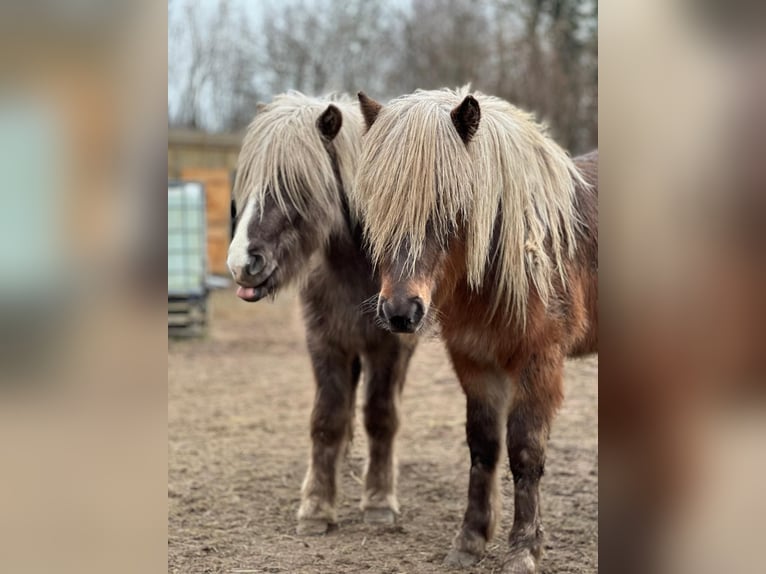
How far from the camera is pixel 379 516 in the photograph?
393cm

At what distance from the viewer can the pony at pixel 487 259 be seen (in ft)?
8.59

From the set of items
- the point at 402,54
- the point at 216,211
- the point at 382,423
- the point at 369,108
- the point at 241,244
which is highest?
the point at 402,54

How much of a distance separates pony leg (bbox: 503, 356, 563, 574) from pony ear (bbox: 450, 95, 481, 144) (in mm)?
894

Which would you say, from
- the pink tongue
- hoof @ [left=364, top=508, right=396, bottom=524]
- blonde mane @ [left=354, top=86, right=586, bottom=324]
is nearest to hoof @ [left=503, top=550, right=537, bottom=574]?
blonde mane @ [left=354, top=86, right=586, bottom=324]

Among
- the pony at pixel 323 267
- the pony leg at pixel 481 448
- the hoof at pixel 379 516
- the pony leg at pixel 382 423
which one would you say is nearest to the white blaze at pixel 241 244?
the pony at pixel 323 267

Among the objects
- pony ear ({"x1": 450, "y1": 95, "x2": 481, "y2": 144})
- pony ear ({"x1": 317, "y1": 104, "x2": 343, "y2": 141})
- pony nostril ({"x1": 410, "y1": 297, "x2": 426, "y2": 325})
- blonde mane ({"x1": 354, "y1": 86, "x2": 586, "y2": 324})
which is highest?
pony ear ({"x1": 317, "y1": 104, "x2": 343, "y2": 141})

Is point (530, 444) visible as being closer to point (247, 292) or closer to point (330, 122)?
point (247, 292)

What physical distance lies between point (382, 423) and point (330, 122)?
5.22ft

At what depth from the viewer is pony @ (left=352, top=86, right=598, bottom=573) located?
8.59ft

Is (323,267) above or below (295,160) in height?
below

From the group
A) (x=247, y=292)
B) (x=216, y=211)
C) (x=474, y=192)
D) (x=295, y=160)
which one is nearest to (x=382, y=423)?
(x=247, y=292)

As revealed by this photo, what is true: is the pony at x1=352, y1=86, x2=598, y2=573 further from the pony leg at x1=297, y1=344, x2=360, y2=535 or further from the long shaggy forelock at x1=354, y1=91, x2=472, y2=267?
the pony leg at x1=297, y1=344, x2=360, y2=535

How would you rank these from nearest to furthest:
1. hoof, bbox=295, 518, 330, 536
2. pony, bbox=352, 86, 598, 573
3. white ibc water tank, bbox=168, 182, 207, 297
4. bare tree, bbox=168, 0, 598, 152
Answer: pony, bbox=352, 86, 598, 573 < hoof, bbox=295, 518, 330, 536 < white ibc water tank, bbox=168, 182, 207, 297 < bare tree, bbox=168, 0, 598, 152
